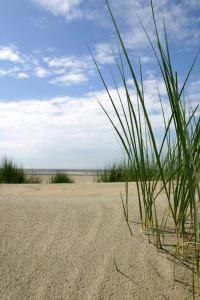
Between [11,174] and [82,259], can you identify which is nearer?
[82,259]

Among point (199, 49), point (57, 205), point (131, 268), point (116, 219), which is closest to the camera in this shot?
point (199, 49)

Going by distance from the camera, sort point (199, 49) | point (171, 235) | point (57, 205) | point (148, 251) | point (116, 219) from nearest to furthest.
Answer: point (199, 49) < point (148, 251) < point (171, 235) < point (116, 219) < point (57, 205)

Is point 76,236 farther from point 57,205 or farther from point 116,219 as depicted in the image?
point 57,205

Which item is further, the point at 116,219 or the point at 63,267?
the point at 116,219

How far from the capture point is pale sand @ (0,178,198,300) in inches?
34.8

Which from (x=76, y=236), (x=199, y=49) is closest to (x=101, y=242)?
(x=76, y=236)

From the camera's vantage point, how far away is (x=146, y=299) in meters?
0.83

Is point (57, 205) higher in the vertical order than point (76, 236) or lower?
higher

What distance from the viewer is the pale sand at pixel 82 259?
88 cm

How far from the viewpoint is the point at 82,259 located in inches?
41.3

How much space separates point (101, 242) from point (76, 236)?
15 cm

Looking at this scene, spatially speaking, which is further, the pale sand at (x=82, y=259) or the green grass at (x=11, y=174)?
the green grass at (x=11, y=174)

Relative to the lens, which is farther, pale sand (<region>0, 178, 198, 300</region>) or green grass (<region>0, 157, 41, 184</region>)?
green grass (<region>0, 157, 41, 184</region>)

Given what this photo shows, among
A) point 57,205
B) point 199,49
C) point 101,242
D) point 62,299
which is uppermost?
point 199,49
